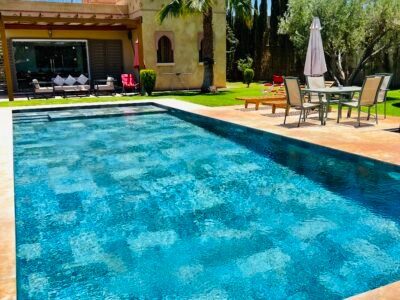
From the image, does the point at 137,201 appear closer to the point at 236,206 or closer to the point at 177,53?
the point at 236,206

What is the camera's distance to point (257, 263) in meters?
3.44

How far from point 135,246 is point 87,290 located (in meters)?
0.80

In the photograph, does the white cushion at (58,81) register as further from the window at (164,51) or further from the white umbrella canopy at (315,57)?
the white umbrella canopy at (315,57)

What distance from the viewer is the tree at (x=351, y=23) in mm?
14703

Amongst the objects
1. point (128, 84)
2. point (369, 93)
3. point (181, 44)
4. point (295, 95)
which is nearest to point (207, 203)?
point (295, 95)

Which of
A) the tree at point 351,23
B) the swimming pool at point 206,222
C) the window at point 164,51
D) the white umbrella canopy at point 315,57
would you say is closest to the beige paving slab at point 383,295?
the swimming pool at point 206,222

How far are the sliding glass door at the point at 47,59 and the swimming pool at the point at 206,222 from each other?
1421 centimetres

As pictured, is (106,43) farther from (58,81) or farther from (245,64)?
(245,64)

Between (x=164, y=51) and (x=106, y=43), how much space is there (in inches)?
135

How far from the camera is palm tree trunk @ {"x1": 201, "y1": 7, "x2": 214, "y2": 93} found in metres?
17.3

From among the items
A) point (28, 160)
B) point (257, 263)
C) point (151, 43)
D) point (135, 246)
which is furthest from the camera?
point (151, 43)

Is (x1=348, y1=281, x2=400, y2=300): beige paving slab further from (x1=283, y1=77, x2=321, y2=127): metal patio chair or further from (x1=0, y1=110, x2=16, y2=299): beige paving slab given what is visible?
(x1=283, y1=77, x2=321, y2=127): metal patio chair

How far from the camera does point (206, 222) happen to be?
4.32 metres

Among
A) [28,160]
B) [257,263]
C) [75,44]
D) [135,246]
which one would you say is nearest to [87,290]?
[135,246]
